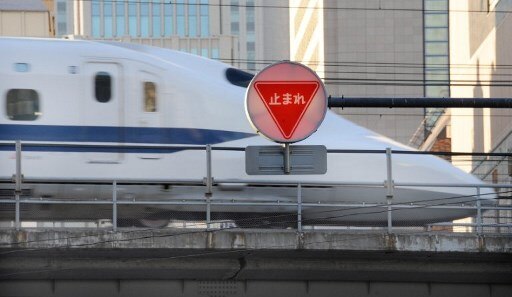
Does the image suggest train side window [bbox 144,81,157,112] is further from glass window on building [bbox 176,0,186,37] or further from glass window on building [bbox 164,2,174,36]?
glass window on building [bbox 164,2,174,36]

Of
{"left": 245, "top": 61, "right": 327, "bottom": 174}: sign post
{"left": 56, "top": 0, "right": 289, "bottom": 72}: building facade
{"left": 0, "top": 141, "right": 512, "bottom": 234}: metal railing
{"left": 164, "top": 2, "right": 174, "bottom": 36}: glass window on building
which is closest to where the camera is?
{"left": 245, "top": 61, "right": 327, "bottom": 174}: sign post

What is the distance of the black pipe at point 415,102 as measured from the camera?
31703mm

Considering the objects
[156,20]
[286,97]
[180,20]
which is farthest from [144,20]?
[286,97]

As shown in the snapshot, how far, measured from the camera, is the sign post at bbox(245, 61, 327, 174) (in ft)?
51.1

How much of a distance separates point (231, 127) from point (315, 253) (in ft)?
15.1

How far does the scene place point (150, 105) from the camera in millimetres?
21156

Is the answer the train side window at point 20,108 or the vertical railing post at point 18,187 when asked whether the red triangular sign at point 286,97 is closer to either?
the vertical railing post at point 18,187

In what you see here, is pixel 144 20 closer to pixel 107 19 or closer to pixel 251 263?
pixel 107 19

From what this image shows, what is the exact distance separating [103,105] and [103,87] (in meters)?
0.30

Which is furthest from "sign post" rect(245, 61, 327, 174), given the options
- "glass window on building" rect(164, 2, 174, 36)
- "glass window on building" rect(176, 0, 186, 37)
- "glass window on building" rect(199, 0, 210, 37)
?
"glass window on building" rect(199, 0, 210, 37)

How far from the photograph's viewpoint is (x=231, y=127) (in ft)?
70.3

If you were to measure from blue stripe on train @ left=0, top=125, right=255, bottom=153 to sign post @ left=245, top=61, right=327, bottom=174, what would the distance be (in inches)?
194

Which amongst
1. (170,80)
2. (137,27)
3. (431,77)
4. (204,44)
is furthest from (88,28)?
(170,80)

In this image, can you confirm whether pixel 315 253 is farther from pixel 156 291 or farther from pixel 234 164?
pixel 234 164
